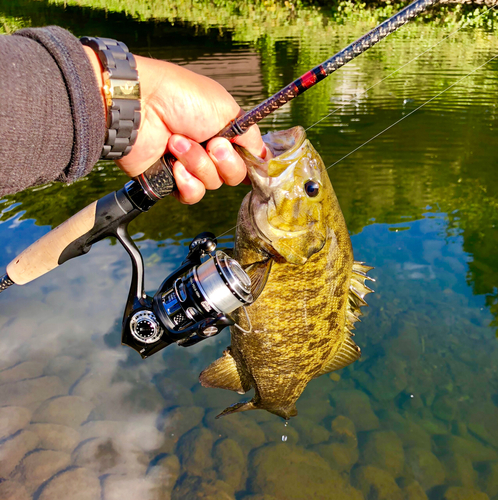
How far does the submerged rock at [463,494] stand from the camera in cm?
340

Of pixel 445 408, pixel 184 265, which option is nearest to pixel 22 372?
pixel 184 265

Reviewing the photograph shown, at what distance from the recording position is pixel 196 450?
3664 mm

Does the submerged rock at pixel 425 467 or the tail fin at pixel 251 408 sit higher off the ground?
the tail fin at pixel 251 408

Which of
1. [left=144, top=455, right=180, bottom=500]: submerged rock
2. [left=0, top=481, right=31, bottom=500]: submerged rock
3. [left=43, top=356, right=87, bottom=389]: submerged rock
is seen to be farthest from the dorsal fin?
[left=43, top=356, right=87, bottom=389]: submerged rock

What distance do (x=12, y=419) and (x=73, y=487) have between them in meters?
0.86

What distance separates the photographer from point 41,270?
2479 millimetres

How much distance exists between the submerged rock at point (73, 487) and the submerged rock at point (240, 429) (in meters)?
0.94

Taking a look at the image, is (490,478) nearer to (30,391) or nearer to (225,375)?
(225,375)

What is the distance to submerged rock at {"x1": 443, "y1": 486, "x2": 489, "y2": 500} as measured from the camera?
3400 mm

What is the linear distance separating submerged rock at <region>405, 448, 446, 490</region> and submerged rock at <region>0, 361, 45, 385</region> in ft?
10.5

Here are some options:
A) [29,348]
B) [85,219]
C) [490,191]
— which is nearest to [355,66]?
[490,191]

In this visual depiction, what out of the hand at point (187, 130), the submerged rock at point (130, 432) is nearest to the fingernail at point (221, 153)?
the hand at point (187, 130)

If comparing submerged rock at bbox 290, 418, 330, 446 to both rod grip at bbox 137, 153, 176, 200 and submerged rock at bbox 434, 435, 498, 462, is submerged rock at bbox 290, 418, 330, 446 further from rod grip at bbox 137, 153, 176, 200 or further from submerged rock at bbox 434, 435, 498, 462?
rod grip at bbox 137, 153, 176, 200

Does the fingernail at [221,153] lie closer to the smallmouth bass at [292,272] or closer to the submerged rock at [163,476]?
the smallmouth bass at [292,272]
